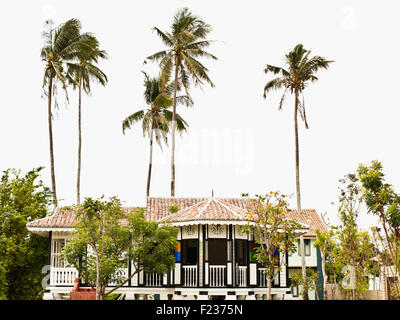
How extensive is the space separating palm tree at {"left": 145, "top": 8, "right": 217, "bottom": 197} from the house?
10970 mm

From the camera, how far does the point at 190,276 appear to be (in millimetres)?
20422

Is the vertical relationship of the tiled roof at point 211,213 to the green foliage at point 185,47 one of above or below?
below

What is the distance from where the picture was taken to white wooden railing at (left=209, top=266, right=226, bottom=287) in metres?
20.0

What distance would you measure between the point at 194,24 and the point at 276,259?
1908 centimetres

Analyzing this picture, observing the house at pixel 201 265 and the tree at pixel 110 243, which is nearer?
the tree at pixel 110 243

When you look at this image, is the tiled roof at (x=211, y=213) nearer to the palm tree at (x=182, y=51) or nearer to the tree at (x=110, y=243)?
the tree at (x=110, y=243)

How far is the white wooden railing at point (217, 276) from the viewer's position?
65.6ft

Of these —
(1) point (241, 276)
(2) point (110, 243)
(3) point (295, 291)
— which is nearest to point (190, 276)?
(1) point (241, 276)

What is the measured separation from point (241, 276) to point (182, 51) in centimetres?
1674

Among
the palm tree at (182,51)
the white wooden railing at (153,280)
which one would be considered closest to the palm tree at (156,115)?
the palm tree at (182,51)

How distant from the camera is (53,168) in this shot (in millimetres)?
29297

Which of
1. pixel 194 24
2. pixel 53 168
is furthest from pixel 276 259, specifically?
pixel 194 24

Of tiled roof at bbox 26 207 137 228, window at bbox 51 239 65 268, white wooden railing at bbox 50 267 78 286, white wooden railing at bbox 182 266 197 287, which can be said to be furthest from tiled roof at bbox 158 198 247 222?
window at bbox 51 239 65 268
